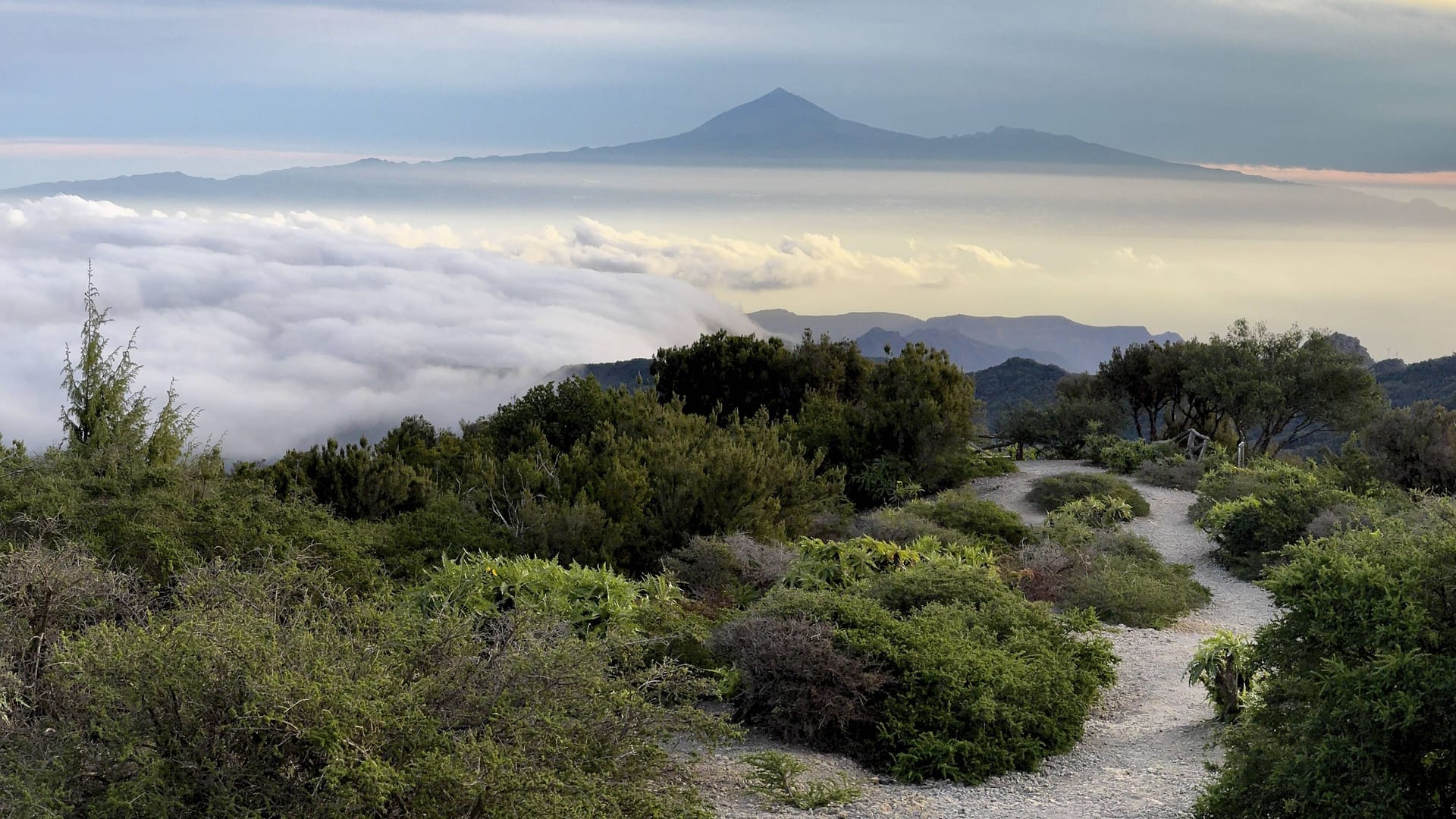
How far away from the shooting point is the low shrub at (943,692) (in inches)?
243

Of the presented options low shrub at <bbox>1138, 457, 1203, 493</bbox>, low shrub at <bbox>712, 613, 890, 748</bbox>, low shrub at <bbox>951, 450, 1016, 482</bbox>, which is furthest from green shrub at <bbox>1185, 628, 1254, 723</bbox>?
low shrub at <bbox>1138, 457, 1203, 493</bbox>

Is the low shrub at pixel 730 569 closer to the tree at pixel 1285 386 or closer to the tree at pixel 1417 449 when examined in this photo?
the tree at pixel 1417 449

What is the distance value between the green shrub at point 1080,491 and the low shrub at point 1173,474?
1226 millimetres

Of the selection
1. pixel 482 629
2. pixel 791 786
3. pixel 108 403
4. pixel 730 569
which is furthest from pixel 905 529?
pixel 108 403

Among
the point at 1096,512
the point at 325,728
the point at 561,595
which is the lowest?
the point at 1096,512

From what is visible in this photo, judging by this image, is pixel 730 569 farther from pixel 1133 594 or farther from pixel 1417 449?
pixel 1417 449

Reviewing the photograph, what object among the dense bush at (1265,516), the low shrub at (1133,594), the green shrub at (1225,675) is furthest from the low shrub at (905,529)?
the green shrub at (1225,675)

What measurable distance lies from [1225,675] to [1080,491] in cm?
1107

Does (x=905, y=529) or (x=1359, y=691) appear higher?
(x=1359, y=691)

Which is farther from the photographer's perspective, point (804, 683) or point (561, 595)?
point (561, 595)

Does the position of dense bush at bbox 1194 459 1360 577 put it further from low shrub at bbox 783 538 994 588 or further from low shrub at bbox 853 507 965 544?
low shrub at bbox 783 538 994 588

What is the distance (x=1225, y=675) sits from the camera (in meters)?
6.82

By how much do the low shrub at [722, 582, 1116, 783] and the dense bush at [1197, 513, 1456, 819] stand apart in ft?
5.06

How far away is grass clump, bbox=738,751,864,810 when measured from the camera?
5.48 m
